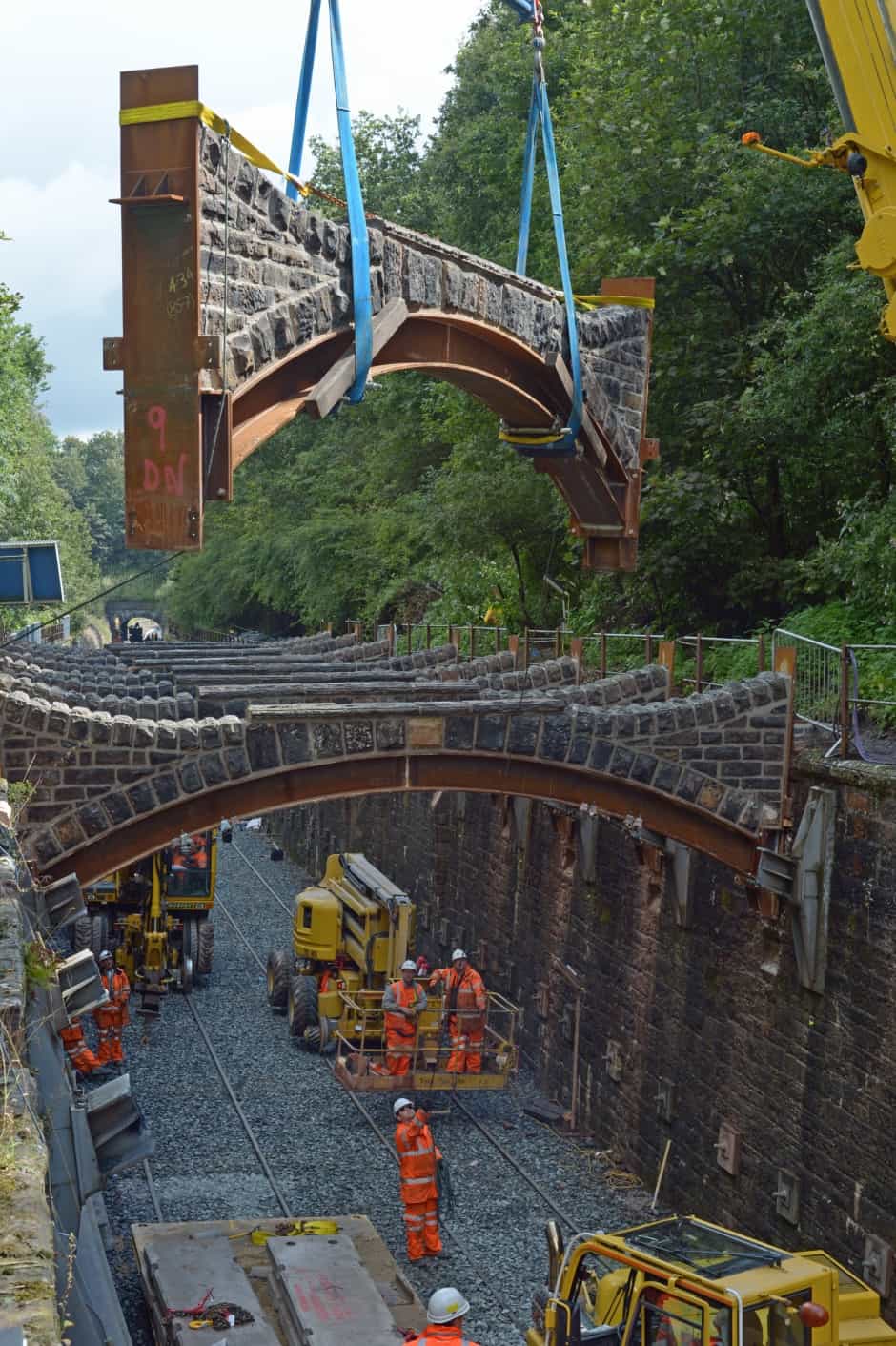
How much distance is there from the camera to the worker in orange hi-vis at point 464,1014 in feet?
64.4

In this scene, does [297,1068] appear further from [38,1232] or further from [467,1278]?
[38,1232]

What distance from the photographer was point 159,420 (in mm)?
8086

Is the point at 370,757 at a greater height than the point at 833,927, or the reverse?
the point at 370,757

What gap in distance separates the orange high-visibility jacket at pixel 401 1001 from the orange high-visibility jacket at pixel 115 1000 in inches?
176

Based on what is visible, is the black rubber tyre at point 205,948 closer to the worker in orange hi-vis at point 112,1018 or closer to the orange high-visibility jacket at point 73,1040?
the worker in orange hi-vis at point 112,1018

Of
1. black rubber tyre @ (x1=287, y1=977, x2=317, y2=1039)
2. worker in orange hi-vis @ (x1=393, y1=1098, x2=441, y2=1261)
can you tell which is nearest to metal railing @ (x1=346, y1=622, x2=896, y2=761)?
worker in orange hi-vis @ (x1=393, y1=1098, x2=441, y2=1261)

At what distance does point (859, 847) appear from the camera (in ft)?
47.1

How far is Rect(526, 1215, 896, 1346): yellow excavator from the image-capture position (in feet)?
32.1

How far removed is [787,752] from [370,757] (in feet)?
13.3

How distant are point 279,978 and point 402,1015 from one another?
19.6 ft

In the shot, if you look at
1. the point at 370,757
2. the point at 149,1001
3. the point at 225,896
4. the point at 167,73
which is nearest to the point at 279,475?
the point at 225,896

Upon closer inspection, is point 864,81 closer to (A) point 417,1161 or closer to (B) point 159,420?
(B) point 159,420

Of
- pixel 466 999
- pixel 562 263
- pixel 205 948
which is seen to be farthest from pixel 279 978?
pixel 562 263

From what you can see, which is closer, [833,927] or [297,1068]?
[833,927]
